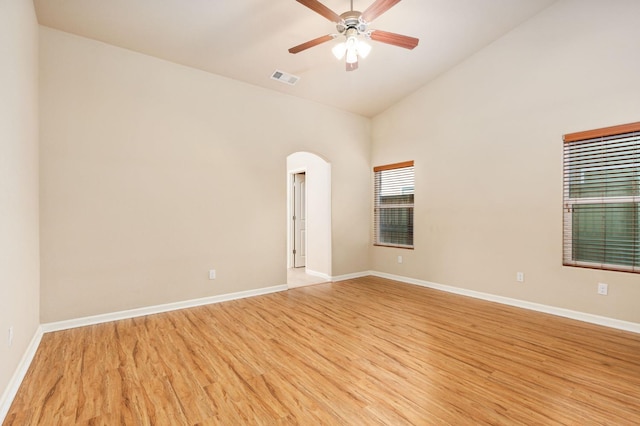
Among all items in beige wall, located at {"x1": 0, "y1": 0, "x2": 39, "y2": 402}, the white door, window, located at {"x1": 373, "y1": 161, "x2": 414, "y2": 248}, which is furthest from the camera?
the white door

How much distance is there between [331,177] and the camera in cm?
562

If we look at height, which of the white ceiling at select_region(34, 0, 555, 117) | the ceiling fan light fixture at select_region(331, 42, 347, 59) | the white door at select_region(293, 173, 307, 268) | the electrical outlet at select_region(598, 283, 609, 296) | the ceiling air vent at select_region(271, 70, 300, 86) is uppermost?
the white ceiling at select_region(34, 0, 555, 117)

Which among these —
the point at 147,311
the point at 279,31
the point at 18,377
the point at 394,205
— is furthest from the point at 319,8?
the point at 394,205

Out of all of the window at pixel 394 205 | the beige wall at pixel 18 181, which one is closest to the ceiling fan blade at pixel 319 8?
the beige wall at pixel 18 181

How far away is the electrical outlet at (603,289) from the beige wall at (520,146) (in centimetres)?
4

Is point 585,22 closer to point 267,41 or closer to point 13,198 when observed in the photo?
point 267,41

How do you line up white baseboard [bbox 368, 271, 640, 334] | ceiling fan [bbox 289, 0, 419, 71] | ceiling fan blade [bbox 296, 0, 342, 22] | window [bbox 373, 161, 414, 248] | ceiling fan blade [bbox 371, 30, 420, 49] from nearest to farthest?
ceiling fan blade [bbox 296, 0, 342, 22] < ceiling fan [bbox 289, 0, 419, 71] < ceiling fan blade [bbox 371, 30, 420, 49] < white baseboard [bbox 368, 271, 640, 334] < window [bbox 373, 161, 414, 248]

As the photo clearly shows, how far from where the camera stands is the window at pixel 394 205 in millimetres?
5559

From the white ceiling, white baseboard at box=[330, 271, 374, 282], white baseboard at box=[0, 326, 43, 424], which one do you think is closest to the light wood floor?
white baseboard at box=[0, 326, 43, 424]

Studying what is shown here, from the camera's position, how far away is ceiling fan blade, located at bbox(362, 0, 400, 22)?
8.29 ft

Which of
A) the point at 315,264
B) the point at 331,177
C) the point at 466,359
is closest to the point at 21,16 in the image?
the point at 331,177

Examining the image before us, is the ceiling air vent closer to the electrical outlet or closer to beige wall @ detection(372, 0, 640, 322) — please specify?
beige wall @ detection(372, 0, 640, 322)

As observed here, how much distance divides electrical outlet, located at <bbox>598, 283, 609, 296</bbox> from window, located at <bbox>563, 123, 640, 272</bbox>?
216 millimetres

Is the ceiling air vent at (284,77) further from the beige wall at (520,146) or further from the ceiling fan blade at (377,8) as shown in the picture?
the beige wall at (520,146)
